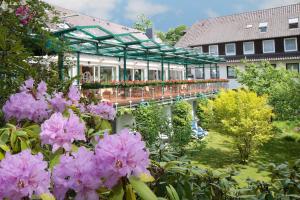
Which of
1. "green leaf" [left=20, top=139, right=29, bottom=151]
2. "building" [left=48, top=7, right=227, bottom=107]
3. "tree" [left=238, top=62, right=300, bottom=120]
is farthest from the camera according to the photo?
"tree" [left=238, top=62, right=300, bottom=120]

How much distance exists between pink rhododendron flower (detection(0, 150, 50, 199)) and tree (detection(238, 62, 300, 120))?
641 inches

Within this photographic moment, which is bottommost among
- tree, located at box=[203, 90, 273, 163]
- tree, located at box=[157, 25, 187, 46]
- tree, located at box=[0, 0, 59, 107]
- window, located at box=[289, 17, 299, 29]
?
tree, located at box=[203, 90, 273, 163]

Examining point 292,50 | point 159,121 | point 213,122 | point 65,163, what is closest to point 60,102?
point 65,163

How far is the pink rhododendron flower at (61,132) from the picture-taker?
4.90 feet

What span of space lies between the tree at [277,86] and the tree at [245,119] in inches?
52.4

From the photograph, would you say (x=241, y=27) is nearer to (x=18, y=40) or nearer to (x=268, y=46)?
(x=268, y=46)

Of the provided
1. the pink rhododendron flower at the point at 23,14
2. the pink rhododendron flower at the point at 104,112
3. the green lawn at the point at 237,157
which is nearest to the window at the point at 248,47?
the green lawn at the point at 237,157

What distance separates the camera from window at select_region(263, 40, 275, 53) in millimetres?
39094

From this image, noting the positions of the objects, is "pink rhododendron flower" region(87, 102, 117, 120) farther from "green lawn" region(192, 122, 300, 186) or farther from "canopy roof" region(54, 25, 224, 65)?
"green lawn" region(192, 122, 300, 186)

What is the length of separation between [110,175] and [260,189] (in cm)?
141

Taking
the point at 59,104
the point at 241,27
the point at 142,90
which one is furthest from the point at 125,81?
the point at 241,27

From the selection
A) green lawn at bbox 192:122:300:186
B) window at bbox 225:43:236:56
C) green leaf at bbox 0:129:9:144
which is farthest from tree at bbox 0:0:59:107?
window at bbox 225:43:236:56

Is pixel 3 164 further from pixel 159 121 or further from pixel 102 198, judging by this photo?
pixel 159 121

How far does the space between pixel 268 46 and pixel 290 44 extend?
8.58ft
